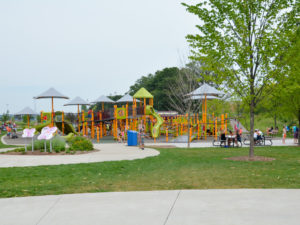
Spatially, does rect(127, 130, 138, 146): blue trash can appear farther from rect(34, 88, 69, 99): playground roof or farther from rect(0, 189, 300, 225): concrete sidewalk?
rect(0, 189, 300, 225): concrete sidewalk

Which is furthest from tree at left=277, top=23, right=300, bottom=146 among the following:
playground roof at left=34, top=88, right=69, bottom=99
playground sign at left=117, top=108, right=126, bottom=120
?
playground roof at left=34, top=88, right=69, bottom=99

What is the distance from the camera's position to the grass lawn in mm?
7570

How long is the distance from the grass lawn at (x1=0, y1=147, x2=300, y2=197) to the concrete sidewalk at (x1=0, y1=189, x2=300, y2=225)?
803mm

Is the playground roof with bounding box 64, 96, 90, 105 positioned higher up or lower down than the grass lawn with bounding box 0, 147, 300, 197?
higher up

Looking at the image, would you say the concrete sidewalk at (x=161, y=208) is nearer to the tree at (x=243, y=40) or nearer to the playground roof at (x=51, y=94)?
the tree at (x=243, y=40)

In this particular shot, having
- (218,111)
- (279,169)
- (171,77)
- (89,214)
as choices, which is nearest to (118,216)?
(89,214)

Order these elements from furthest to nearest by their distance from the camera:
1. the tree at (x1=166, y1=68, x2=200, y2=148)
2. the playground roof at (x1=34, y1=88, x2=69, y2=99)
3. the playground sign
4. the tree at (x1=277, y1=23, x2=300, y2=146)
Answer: the playground roof at (x1=34, y1=88, x2=69, y2=99), the playground sign, the tree at (x1=166, y1=68, x2=200, y2=148), the tree at (x1=277, y1=23, x2=300, y2=146)

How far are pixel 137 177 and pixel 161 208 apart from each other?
3.48 m

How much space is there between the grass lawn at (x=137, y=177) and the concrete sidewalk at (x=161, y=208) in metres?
0.80

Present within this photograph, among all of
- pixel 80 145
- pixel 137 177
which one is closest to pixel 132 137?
pixel 80 145

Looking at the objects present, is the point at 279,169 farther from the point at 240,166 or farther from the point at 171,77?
the point at 171,77

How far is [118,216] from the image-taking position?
5.22 meters

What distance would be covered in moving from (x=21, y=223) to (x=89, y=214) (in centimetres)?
103

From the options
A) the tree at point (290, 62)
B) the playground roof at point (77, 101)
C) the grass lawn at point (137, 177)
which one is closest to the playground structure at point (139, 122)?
the playground roof at point (77, 101)
